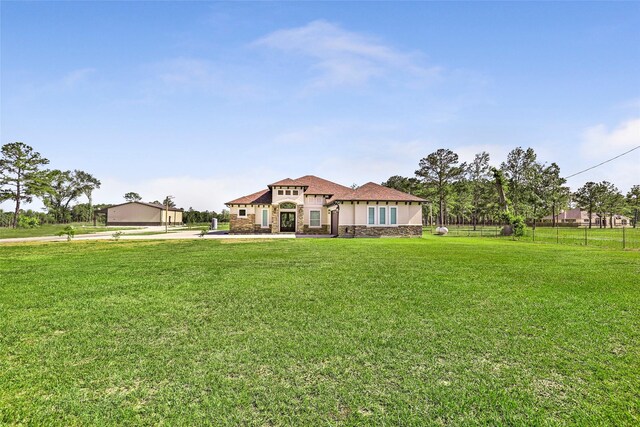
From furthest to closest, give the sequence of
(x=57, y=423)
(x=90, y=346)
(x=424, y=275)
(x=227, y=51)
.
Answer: (x=227, y=51)
(x=424, y=275)
(x=90, y=346)
(x=57, y=423)

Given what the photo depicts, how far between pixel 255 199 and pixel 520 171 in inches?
1781

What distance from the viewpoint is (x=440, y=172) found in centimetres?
4475

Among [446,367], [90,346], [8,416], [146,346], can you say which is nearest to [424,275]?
[446,367]

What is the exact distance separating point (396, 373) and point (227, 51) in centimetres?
1402

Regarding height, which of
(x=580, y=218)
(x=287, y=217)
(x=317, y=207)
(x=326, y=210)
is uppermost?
(x=317, y=207)

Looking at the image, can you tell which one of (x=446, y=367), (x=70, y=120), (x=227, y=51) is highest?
(x=227, y=51)

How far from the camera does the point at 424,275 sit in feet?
25.4

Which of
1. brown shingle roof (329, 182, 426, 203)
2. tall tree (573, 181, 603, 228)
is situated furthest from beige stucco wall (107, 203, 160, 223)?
tall tree (573, 181, 603, 228)

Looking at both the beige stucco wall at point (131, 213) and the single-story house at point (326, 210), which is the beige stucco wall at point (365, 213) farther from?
the beige stucco wall at point (131, 213)

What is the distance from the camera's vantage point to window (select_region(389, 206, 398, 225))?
23844 millimetres

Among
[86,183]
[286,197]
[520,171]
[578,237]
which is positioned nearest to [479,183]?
[520,171]

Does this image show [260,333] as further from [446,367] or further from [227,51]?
[227,51]

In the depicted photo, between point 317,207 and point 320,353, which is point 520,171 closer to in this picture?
point 317,207

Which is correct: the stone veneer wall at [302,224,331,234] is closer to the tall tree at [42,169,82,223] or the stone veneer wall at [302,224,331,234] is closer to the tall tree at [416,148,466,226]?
the tall tree at [416,148,466,226]
